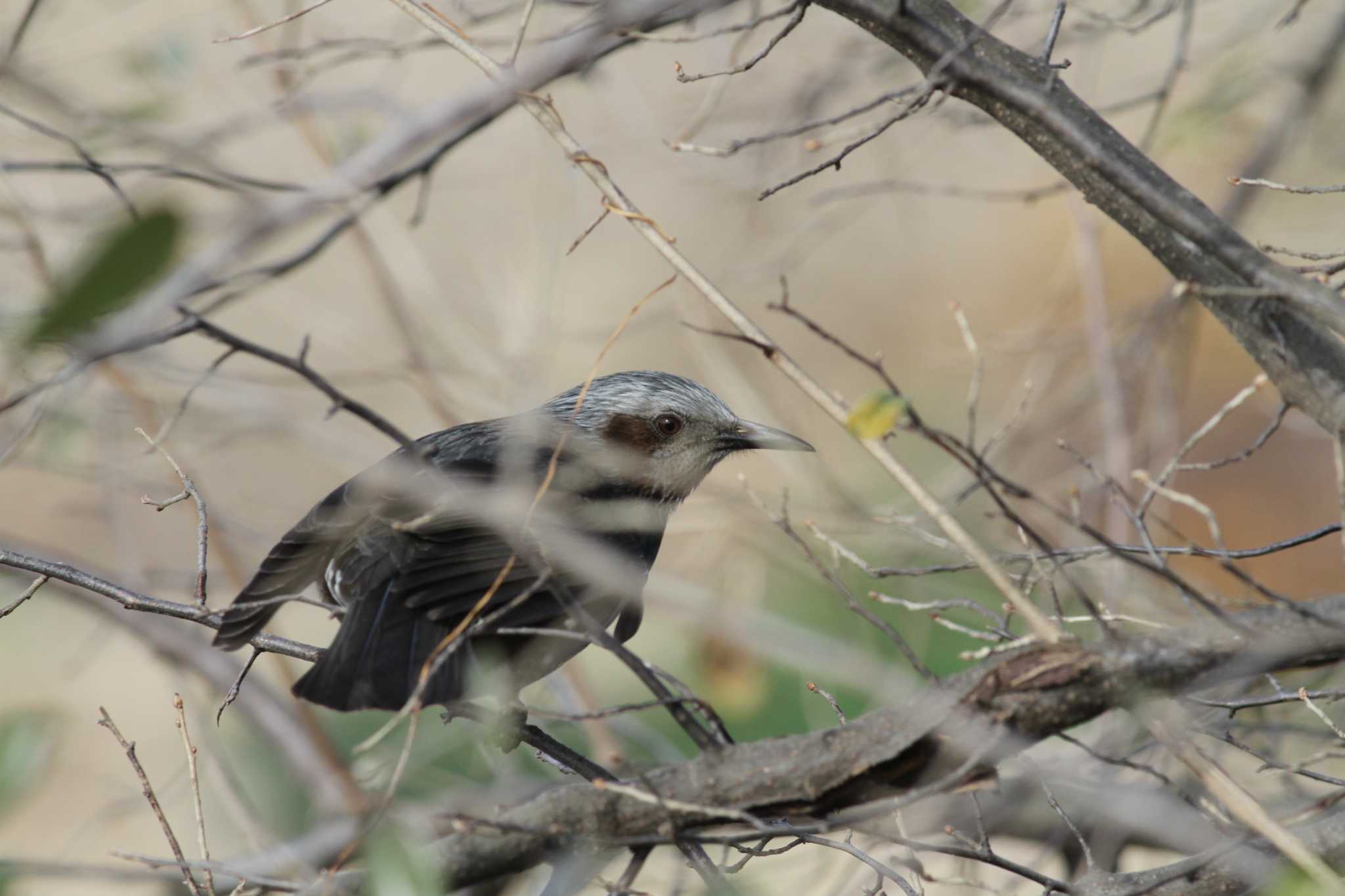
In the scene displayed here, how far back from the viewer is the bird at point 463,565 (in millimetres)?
2744

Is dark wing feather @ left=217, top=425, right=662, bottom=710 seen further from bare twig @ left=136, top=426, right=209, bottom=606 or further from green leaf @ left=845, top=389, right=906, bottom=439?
green leaf @ left=845, top=389, right=906, bottom=439

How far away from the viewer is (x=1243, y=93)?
4.42m

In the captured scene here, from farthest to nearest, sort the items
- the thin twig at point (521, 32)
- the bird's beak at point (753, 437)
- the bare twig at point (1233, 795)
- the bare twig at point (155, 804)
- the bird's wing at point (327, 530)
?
A: the bird's beak at point (753, 437)
the bird's wing at point (327, 530)
the thin twig at point (521, 32)
the bare twig at point (155, 804)
the bare twig at point (1233, 795)

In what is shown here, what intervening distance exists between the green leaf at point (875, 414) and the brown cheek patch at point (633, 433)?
2338mm

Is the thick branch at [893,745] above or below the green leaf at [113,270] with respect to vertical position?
below

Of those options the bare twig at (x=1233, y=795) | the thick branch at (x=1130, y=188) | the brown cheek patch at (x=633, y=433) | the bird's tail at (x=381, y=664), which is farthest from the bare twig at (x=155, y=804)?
the thick branch at (x=1130, y=188)

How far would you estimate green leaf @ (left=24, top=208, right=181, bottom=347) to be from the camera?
1.27 meters

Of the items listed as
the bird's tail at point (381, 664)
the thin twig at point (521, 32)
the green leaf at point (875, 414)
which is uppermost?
the thin twig at point (521, 32)

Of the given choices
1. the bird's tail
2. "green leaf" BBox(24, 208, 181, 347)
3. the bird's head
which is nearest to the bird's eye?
the bird's head

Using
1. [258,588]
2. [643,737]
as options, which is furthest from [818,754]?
[643,737]

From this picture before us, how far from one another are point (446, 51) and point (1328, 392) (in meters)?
9.67

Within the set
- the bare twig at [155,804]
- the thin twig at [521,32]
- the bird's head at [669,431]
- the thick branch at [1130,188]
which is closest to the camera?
the thick branch at [1130,188]

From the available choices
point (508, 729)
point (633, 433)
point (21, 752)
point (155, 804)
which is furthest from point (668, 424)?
point (21, 752)

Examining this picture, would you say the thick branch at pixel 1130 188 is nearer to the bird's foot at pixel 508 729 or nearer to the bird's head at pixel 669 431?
the bird's foot at pixel 508 729
